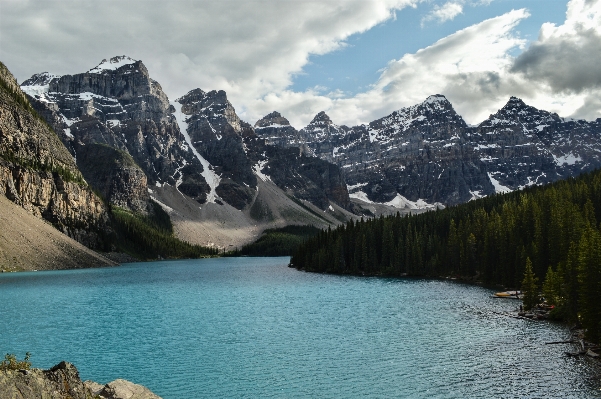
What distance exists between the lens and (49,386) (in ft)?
61.1

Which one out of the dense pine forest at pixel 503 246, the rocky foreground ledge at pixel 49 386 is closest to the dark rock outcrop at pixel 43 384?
the rocky foreground ledge at pixel 49 386

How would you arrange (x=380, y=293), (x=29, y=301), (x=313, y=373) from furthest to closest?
(x=380, y=293) < (x=29, y=301) < (x=313, y=373)

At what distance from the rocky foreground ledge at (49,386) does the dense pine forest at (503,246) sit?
37351 mm

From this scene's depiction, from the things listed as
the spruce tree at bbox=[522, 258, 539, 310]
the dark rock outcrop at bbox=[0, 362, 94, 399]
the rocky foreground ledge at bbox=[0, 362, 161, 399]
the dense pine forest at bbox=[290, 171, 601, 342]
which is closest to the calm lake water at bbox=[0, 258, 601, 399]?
the spruce tree at bbox=[522, 258, 539, 310]

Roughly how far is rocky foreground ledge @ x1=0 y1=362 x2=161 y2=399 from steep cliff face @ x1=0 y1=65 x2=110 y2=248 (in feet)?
528

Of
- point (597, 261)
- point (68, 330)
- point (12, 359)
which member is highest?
point (597, 261)

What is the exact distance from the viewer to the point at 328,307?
69.7 metres

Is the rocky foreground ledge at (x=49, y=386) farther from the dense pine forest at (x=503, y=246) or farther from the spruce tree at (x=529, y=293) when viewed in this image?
the spruce tree at (x=529, y=293)

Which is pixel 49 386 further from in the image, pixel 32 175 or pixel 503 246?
pixel 32 175

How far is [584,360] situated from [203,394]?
2891 centimetres

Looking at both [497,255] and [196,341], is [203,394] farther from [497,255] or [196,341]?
[497,255]

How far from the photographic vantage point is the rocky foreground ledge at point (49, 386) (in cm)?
1706

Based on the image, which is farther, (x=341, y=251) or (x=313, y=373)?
(x=341, y=251)

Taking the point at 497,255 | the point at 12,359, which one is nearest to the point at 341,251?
the point at 497,255
